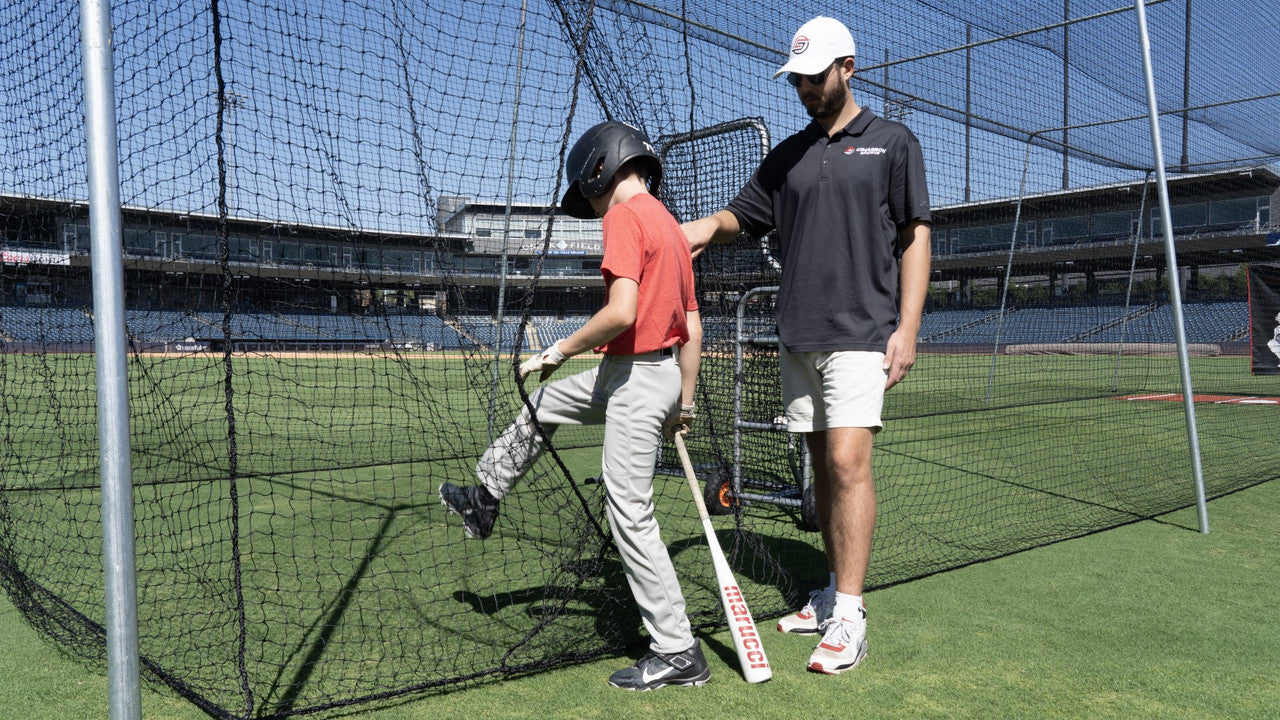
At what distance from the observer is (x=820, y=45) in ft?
9.34

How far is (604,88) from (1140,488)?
15.4 ft

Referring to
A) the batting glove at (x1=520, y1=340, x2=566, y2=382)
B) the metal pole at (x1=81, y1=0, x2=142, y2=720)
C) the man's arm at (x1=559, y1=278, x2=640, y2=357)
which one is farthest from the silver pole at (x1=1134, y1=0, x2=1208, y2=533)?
the metal pole at (x1=81, y1=0, x2=142, y2=720)

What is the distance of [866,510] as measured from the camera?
2.90m

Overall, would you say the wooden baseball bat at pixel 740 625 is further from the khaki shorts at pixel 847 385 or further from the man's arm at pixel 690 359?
the khaki shorts at pixel 847 385

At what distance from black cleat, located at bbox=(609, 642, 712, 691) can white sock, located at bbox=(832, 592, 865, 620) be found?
507 mm

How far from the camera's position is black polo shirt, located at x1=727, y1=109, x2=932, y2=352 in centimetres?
292

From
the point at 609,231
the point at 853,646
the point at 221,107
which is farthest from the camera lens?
the point at 853,646

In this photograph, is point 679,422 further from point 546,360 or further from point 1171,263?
point 1171,263

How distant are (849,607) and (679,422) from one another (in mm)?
851

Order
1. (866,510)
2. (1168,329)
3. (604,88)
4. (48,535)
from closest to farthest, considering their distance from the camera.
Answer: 1. (866,510)
2. (604,88)
3. (48,535)
4. (1168,329)

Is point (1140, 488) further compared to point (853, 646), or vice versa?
point (1140, 488)

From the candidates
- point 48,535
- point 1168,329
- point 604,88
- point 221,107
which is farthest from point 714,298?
point 1168,329

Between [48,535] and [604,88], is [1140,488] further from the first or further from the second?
[48,535]

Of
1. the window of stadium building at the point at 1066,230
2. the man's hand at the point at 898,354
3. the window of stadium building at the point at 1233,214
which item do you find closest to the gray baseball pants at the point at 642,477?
the man's hand at the point at 898,354
